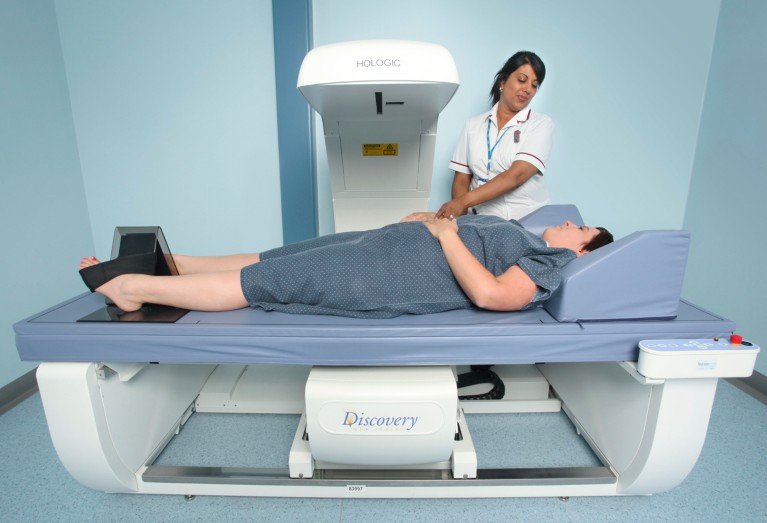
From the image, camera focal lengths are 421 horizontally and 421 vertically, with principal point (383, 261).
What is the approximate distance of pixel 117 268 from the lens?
1227mm

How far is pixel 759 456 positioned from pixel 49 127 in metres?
3.27

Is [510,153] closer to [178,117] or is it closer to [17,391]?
[178,117]

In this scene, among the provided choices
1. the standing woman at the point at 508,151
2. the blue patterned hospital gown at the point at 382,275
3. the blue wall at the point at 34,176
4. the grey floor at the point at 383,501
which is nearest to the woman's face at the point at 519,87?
the standing woman at the point at 508,151

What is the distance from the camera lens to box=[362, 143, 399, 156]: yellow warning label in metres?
1.63

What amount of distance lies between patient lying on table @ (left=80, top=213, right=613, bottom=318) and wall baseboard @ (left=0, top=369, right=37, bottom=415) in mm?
967

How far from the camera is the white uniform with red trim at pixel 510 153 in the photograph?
1.75 meters

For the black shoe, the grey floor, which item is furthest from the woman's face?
the black shoe

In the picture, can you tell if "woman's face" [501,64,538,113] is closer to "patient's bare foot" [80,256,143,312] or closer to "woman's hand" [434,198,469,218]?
"woman's hand" [434,198,469,218]

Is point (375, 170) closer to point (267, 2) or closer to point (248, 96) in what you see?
point (248, 96)

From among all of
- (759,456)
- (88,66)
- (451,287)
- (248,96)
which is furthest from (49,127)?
(759,456)

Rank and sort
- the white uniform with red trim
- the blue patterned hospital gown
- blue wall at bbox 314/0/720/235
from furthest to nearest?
blue wall at bbox 314/0/720/235, the white uniform with red trim, the blue patterned hospital gown

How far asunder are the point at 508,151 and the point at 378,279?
3.23ft

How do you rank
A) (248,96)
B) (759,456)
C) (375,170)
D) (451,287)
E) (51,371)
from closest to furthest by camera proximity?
(51,371)
(451,287)
(759,456)
(375,170)
(248,96)

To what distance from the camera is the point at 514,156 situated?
1.81 metres
